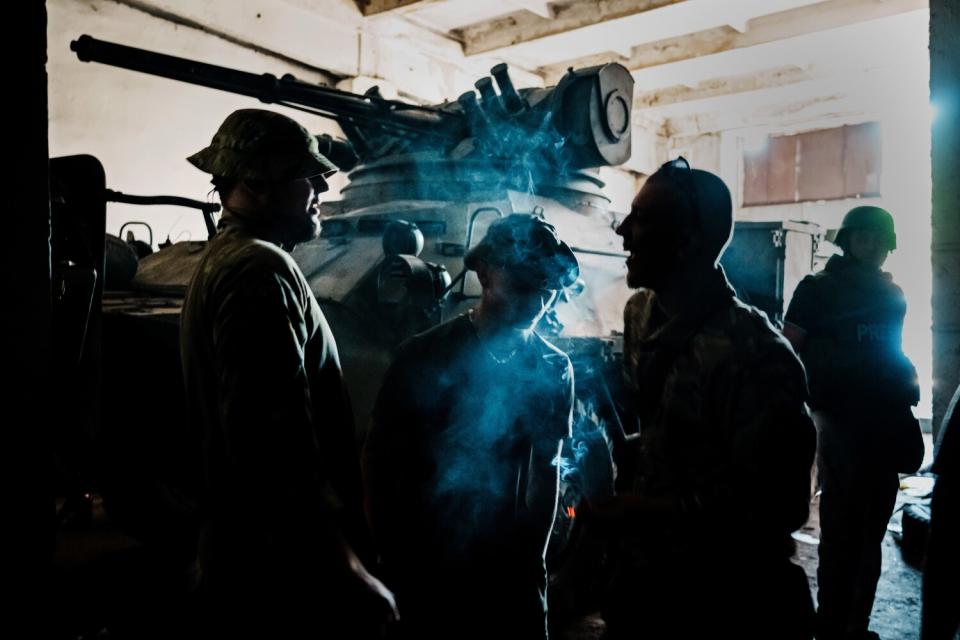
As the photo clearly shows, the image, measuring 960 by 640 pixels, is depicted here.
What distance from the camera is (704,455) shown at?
6.53 ft

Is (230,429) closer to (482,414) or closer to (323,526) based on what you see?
(323,526)

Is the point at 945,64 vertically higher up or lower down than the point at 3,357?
higher up

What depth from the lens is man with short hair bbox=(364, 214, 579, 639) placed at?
9.43 feet

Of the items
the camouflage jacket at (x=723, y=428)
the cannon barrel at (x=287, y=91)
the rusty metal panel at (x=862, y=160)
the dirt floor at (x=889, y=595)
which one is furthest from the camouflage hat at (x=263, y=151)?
the rusty metal panel at (x=862, y=160)

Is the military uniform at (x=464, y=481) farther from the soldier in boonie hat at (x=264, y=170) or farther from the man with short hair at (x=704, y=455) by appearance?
the man with short hair at (x=704, y=455)

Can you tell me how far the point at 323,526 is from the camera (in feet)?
6.86

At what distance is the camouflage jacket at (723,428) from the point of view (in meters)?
1.87

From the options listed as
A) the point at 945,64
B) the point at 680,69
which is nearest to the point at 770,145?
the point at 680,69

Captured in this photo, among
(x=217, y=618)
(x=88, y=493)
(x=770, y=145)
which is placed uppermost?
(x=770, y=145)

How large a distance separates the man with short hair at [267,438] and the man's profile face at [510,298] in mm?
768

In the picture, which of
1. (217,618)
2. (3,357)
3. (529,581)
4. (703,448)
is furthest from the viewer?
Result: (529,581)

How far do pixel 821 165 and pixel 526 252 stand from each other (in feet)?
53.1

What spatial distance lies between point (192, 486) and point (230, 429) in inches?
121

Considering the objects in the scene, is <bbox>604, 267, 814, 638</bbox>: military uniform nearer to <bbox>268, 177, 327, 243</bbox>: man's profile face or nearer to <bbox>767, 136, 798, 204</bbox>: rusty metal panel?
<bbox>268, 177, 327, 243</bbox>: man's profile face
